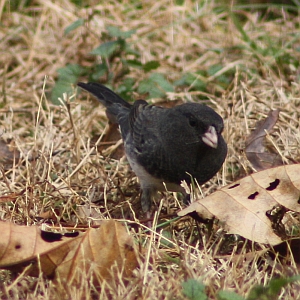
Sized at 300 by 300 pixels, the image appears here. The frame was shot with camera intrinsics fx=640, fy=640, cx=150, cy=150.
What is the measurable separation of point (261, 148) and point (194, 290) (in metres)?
1.47

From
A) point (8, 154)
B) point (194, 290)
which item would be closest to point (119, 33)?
point (8, 154)

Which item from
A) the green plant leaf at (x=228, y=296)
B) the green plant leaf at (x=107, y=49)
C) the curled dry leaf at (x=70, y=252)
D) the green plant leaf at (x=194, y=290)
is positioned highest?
the green plant leaf at (x=228, y=296)

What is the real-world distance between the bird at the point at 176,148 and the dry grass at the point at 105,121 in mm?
191

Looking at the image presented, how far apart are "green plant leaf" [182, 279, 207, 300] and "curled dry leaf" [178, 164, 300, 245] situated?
443 mm

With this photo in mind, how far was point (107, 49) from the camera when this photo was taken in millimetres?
4109

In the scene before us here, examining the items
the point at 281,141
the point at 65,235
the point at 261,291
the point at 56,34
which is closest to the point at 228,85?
the point at 281,141

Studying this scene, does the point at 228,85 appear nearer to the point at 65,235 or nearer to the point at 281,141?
the point at 281,141

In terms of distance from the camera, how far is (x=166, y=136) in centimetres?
290

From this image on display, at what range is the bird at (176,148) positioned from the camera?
2729 mm

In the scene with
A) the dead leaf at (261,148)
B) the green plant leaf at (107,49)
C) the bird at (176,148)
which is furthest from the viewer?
the green plant leaf at (107,49)

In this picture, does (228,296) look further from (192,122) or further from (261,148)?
(261,148)

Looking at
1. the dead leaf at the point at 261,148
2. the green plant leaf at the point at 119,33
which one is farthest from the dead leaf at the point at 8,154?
the dead leaf at the point at 261,148

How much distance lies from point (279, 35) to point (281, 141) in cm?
148

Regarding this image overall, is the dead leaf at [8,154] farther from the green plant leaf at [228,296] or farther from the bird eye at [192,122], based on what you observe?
the green plant leaf at [228,296]
